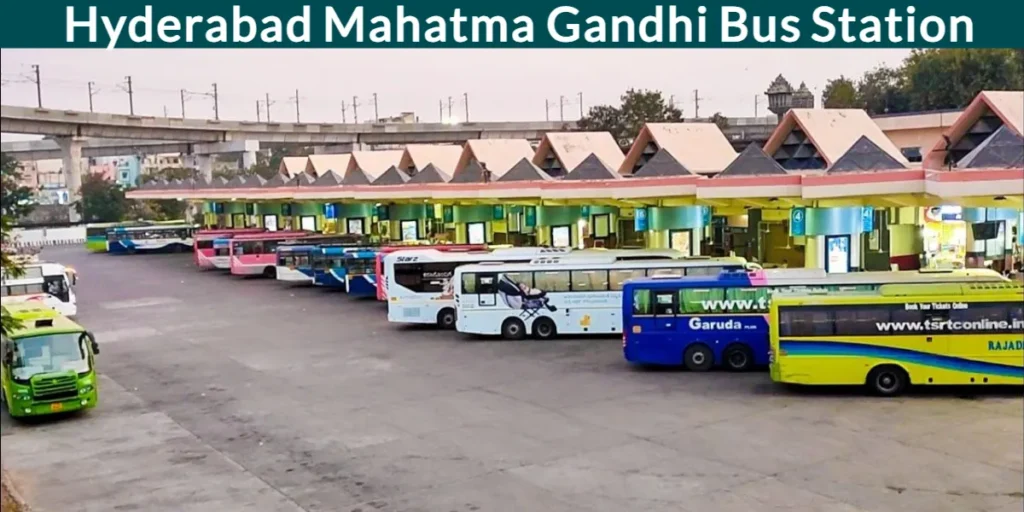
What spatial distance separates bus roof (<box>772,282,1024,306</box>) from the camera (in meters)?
13.8

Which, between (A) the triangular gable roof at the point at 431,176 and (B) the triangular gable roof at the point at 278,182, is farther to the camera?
(B) the triangular gable roof at the point at 278,182

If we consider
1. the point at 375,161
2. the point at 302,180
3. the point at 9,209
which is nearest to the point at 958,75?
the point at 375,161

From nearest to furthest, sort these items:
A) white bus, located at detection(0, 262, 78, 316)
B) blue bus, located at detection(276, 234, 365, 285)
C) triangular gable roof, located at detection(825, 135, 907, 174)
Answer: triangular gable roof, located at detection(825, 135, 907, 174) → white bus, located at detection(0, 262, 78, 316) → blue bus, located at detection(276, 234, 365, 285)

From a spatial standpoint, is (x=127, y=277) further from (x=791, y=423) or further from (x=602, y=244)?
(x=791, y=423)

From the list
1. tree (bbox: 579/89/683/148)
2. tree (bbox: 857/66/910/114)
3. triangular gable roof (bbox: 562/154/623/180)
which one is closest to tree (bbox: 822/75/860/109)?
tree (bbox: 857/66/910/114)

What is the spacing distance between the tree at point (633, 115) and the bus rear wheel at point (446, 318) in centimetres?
2932

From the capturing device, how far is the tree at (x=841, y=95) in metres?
46.7

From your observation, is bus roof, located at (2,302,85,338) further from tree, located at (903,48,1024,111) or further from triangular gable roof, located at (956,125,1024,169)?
tree, located at (903,48,1024,111)

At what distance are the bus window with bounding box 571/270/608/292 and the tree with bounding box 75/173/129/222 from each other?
50.0 metres

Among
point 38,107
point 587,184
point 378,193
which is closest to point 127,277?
point 378,193

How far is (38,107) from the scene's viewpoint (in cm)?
4494

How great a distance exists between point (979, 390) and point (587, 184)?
15059 millimetres

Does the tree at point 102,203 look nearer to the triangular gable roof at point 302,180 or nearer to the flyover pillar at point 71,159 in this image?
the flyover pillar at point 71,159

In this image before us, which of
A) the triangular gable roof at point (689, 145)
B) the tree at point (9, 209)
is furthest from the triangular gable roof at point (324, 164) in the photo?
the tree at point (9, 209)
